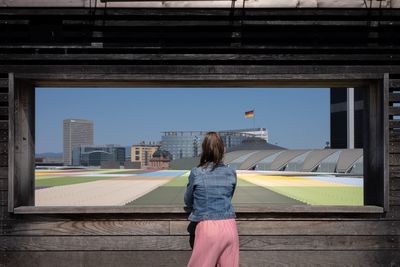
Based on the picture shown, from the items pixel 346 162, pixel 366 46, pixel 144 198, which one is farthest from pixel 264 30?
pixel 346 162

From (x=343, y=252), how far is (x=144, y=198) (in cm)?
1250

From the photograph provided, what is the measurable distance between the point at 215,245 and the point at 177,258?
2.24 meters

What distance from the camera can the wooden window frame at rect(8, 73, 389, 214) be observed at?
21.5 feet

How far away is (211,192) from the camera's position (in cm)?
466

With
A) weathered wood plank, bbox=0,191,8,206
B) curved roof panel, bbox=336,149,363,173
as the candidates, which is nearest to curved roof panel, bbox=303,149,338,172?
curved roof panel, bbox=336,149,363,173

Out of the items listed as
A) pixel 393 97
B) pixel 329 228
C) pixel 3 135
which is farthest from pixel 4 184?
pixel 393 97

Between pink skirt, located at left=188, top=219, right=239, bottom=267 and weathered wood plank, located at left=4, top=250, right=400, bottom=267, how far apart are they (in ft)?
6.76

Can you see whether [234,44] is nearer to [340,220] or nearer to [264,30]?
[264,30]

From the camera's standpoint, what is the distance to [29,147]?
6.91 metres

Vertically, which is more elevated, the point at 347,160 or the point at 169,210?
the point at 169,210

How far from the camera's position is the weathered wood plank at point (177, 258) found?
660 centimetres

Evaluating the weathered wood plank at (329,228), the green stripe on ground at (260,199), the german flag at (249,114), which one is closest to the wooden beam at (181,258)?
the weathered wood plank at (329,228)

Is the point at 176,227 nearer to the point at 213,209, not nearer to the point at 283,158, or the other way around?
the point at 213,209

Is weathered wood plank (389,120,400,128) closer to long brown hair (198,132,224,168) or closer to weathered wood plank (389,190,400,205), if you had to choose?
weathered wood plank (389,190,400,205)
